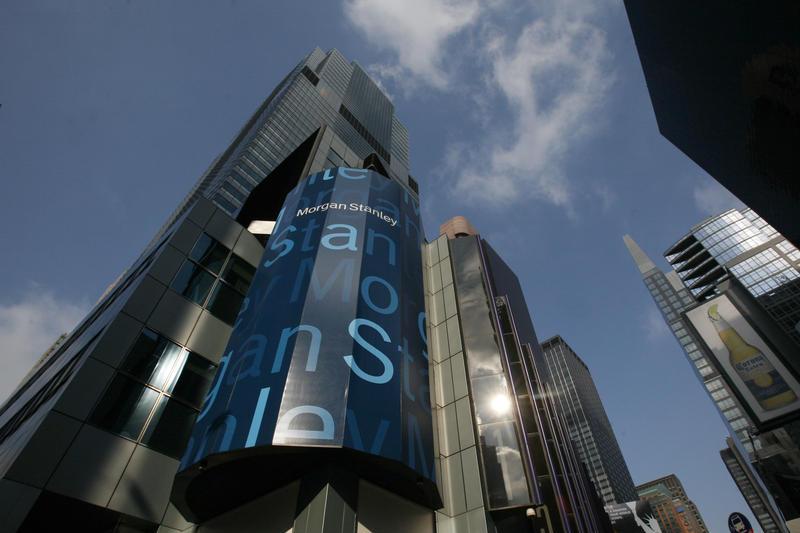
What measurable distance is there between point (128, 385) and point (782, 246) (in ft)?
456

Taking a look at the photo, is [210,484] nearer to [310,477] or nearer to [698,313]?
[310,477]

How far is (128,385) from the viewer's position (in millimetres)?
13578

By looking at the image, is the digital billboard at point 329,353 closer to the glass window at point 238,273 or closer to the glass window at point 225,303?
the glass window at point 238,273

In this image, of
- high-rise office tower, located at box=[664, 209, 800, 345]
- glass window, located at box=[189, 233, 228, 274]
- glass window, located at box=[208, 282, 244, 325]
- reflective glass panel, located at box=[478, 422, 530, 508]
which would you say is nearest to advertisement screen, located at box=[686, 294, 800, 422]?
high-rise office tower, located at box=[664, 209, 800, 345]

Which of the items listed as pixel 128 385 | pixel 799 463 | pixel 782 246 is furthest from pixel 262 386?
pixel 782 246

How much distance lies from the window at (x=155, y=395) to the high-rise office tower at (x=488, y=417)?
911 cm

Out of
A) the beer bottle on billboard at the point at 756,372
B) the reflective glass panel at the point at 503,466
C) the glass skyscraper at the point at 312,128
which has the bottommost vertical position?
the reflective glass panel at the point at 503,466

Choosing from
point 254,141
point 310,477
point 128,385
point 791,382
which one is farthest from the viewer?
point 254,141

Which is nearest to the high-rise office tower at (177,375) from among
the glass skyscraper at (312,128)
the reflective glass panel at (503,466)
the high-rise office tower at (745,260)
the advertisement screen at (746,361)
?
the reflective glass panel at (503,466)

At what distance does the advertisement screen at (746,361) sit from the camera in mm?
35938

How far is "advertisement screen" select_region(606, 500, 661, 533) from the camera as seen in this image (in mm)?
45000

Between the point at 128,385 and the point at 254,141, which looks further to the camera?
the point at 254,141

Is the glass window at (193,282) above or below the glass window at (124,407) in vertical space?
above

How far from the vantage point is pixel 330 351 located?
12.1 m
